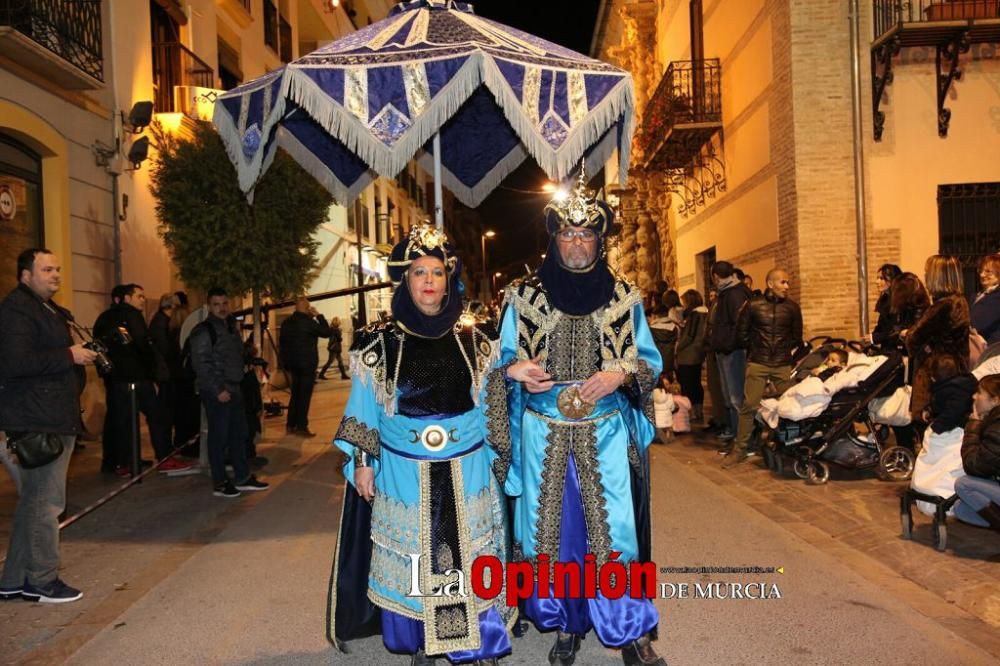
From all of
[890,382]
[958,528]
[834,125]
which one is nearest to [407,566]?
[958,528]

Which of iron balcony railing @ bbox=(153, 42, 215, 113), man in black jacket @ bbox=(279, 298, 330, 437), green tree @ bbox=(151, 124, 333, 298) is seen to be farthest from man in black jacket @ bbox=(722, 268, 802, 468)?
iron balcony railing @ bbox=(153, 42, 215, 113)

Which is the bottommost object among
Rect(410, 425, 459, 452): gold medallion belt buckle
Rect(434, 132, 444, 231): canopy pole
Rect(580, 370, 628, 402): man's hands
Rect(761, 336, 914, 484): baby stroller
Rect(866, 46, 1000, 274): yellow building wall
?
Rect(761, 336, 914, 484): baby stroller

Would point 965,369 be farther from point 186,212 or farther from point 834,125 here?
point 186,212

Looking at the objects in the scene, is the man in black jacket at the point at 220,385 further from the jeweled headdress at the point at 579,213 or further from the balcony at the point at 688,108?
the balcony at the point at 688,108

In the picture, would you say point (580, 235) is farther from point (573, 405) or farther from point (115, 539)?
point (115, 539)

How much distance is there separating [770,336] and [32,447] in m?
6.71

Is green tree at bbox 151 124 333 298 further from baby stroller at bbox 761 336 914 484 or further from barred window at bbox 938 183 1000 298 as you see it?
barred window at bbox 938 183 1000 298

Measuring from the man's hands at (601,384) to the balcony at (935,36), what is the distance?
31.3 feet

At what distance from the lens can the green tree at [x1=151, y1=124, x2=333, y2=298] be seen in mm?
11570

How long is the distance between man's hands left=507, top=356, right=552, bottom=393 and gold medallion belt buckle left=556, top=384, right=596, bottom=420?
0.11 metres

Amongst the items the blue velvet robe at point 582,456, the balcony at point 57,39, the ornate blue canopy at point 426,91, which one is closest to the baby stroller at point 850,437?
the ornate blue canopy at point 426,91

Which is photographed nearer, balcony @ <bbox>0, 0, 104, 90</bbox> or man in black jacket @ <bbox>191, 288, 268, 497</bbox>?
man in black jacket @ <bbox>191, 288, 268, 497</bbox>

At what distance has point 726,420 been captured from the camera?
432 inches

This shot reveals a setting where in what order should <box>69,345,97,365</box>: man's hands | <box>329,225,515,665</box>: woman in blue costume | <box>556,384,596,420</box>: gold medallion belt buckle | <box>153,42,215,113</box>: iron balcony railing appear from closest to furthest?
<box>329,225,515,665</box>: woman in blue costume → <box>556,384,596,420</box>: gold medallion belt buckle → <box>69,345,97,365</box>: man's hands → <box>153,42,215,113</box>: iron balcony railing
